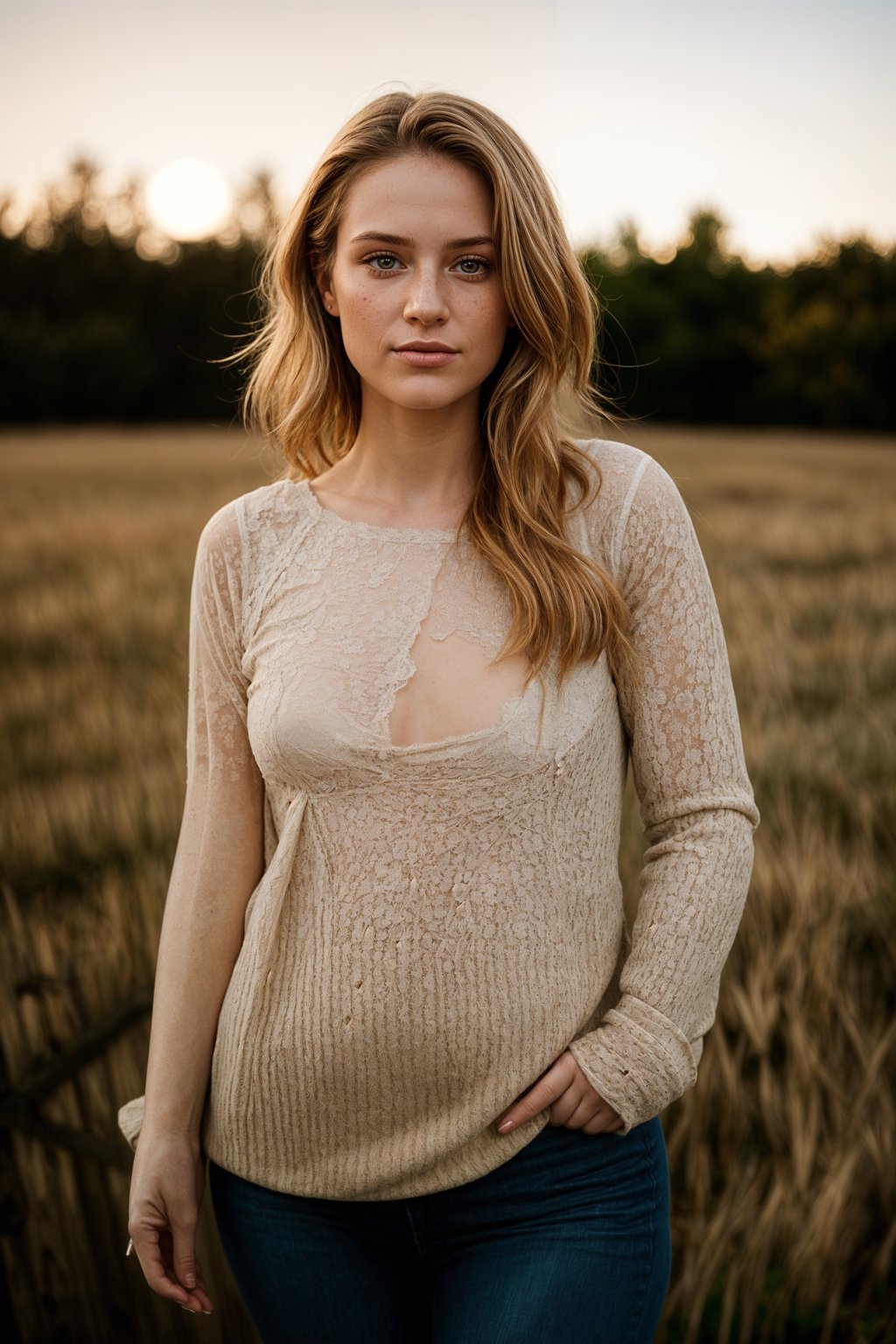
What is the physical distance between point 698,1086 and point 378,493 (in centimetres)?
138

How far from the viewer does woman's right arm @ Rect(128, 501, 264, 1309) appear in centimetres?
125

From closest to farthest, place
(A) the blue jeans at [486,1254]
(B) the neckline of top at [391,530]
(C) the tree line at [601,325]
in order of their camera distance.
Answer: (A) the blue jeans at [486,1254] < (B) the neckline of top at [391,530] < (C) the tree line at [601,325]

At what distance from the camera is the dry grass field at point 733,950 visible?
1.79 metres

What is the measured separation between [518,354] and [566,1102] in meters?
0.84

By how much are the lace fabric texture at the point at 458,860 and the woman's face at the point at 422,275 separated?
170mm

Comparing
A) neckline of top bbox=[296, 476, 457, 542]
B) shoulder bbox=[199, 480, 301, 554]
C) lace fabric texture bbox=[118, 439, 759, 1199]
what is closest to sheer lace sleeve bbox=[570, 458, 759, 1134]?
lace fabric texture bbox=[118, 439, 759, 1199]

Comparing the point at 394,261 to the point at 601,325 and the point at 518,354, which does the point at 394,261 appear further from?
the point at 601,325

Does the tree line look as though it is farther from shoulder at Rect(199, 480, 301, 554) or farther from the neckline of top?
shoulder at Rect(199, 480, 301, 554)

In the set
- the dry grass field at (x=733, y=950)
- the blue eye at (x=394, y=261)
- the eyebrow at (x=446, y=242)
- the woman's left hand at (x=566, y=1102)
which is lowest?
the dry grass field at (x=733, y=950)

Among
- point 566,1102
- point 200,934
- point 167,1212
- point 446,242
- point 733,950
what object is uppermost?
point 446,242

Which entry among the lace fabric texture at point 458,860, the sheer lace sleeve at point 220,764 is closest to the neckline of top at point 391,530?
the lace fabric texture at point 458,860

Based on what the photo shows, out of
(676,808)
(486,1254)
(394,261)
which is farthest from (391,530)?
(486,1254)

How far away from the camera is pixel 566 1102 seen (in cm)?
113

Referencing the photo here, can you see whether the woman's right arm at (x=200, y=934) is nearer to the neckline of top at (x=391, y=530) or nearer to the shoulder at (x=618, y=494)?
the neckline of top at (x=391, y=530)
